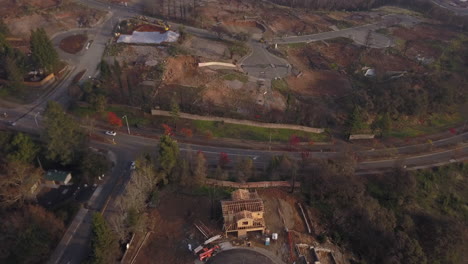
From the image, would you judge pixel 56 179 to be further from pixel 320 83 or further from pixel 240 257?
pixel 320 83

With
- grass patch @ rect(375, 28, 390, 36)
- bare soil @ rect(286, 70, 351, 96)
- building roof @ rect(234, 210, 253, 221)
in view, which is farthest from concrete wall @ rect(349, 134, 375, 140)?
grass patch @ rect(375, 28, 390, 36)

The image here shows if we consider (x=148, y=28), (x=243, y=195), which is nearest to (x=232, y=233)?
(x=243, y=195)

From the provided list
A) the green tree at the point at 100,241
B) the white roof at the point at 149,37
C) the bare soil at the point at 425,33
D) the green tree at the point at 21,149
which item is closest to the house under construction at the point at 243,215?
the green tree at the point at 100,241

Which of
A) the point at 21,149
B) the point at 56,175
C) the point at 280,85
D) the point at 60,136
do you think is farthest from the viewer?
the point at 280,85

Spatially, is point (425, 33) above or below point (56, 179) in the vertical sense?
above

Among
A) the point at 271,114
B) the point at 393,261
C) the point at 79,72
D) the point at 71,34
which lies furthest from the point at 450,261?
the point at 71,34
